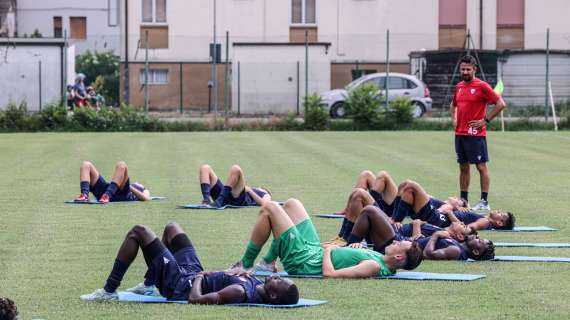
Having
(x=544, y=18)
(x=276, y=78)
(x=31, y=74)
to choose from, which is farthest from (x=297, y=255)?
(x=544, y=18)

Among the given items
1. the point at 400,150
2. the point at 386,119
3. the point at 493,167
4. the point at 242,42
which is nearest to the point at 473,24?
the point at 242,42

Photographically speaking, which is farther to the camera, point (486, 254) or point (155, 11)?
point (155, 11)

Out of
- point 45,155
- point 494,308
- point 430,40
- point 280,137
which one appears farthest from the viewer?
point 430,40

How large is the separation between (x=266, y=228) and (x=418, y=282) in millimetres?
1473

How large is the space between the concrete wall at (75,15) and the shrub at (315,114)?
109ft

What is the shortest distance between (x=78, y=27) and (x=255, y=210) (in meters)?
62.9

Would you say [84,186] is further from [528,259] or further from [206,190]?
[528,259]

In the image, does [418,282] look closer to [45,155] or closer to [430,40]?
[45,155]

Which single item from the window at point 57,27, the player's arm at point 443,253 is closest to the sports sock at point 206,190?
the player's arm at point 443,253

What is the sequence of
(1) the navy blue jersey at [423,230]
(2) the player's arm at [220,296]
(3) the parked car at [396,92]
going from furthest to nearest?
(3) the parked car at [396,92]
(1) the navy blue jersey at [423,230]
(2) the player's arm at [220,296]

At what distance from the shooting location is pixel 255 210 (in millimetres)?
17500

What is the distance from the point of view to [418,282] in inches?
440

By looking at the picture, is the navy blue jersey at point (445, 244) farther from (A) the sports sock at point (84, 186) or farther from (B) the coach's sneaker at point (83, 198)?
(B) the coach's sneaker at point (83, 198)

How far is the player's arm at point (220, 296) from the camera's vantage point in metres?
9.79
